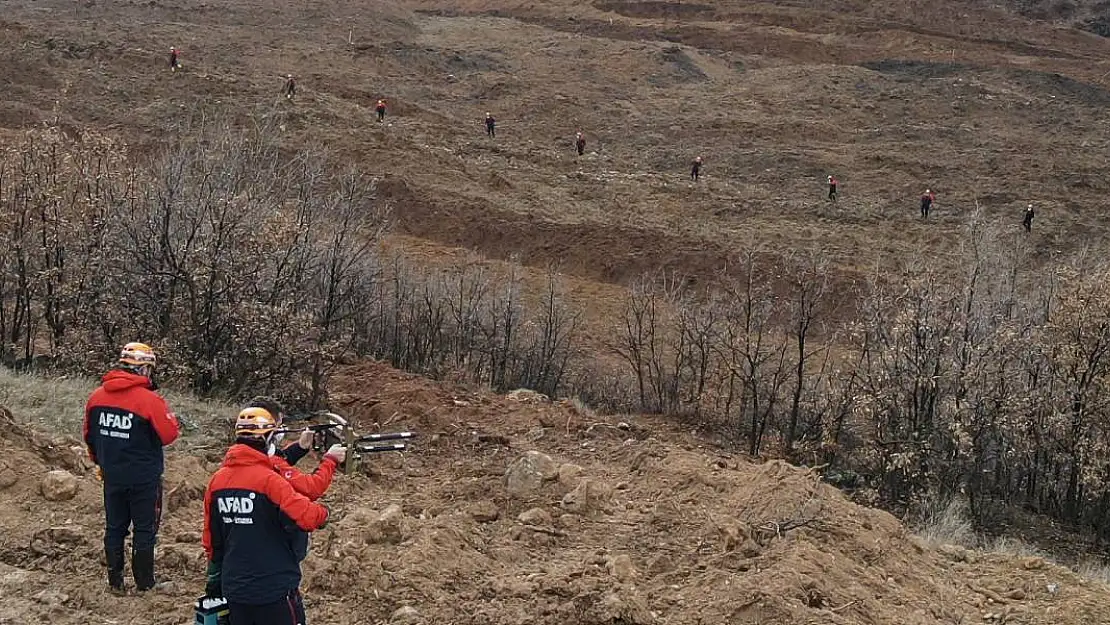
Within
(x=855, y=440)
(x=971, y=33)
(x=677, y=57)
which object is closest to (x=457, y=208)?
(x=855, y=440)

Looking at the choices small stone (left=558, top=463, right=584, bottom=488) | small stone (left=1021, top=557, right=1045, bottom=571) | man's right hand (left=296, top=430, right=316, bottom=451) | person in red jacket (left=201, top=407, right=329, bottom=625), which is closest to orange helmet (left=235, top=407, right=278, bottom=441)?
person in red jacket (left=201, top=407, right=329, bottom=625)

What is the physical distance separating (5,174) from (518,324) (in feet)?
32.5

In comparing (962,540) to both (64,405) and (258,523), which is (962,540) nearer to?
(258,523)

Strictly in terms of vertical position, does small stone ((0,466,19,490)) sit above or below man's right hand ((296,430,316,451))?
below

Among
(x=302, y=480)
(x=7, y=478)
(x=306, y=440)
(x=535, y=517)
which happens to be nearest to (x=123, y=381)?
(x=306, y=440)

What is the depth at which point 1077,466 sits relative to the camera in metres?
15.6

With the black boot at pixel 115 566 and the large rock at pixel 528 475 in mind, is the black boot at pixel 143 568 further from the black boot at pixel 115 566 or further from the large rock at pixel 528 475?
the large rock at pixel 528 475

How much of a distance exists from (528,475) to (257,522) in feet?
13.2

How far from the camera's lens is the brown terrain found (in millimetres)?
6977

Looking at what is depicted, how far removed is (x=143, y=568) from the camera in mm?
6512

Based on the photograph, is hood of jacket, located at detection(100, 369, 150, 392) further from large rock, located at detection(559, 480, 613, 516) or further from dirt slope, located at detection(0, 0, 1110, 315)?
dirt slope, located at detection(0, 0, 1110, 315)

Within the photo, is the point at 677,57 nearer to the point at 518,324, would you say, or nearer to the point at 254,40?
the point at 254,40

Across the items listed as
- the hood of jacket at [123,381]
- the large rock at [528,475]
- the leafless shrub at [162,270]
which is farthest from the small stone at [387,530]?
the leafless shrub at [162,270]

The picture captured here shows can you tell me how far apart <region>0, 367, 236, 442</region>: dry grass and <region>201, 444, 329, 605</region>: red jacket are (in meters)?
5.41
